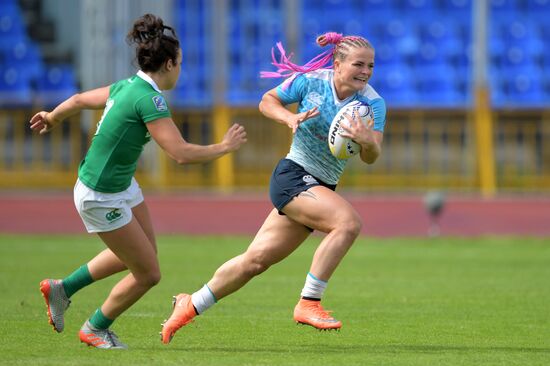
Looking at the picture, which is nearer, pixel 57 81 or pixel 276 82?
pixel 276 82

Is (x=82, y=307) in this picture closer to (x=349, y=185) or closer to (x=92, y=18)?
(x=349, y=185)

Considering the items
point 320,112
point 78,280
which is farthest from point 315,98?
point 78,280

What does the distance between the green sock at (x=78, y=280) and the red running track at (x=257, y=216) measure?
1150 cm

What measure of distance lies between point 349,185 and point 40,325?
1210 centimetres

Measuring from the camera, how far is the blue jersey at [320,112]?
732 centimetres

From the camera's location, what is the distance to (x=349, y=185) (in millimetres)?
20000

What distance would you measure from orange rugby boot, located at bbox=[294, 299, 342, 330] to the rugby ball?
947 mm

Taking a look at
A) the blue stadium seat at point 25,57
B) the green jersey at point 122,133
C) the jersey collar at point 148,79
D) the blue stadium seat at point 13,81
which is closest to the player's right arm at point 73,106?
the green jersey at point 122,133

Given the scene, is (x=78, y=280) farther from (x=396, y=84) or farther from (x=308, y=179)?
(x=396, y=84)

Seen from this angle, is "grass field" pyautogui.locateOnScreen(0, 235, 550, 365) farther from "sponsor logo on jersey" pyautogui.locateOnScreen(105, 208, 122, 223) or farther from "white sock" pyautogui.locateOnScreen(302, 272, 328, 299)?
"sponsor logo on jersey" pyautogui.locateOnScreen(105, 208, 122, 223)

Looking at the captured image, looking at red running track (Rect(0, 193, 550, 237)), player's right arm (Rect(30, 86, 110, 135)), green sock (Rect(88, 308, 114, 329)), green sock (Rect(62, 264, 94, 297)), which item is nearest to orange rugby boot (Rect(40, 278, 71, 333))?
green sock (Rect(62, 264, 94, 297))

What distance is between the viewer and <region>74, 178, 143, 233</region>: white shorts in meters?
6.86

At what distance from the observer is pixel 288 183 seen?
287 inches

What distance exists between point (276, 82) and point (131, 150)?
1498cm
